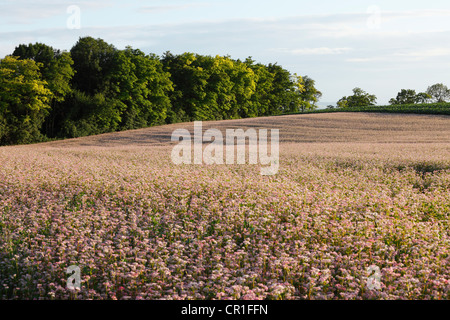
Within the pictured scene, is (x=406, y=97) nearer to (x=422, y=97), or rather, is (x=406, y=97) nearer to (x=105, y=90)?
(x=422, y=97)

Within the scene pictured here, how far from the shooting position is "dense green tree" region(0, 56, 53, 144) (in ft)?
144

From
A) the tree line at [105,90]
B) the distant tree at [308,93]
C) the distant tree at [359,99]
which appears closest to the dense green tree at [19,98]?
the tree line at [105,90]

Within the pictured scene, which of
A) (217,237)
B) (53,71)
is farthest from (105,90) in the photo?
(217,237)

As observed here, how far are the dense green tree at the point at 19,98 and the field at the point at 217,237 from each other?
34.3 m

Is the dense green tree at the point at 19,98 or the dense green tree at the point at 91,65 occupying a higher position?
the dense green tree at the point at 91,65

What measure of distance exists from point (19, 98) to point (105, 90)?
35.6 feet

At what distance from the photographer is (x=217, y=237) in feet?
24.4

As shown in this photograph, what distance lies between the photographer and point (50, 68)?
4828cm

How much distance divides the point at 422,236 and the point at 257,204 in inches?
127

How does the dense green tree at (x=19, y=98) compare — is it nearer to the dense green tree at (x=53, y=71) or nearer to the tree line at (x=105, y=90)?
the tree line at (x=105, y=90)

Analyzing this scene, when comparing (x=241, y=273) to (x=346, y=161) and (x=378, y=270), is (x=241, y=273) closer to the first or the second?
(x=378, y=270)

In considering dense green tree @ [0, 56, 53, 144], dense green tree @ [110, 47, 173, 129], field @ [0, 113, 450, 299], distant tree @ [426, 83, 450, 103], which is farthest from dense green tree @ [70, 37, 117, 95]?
distant tree @ [426, 83, 450, 103]

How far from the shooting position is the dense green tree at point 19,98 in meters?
43.8
